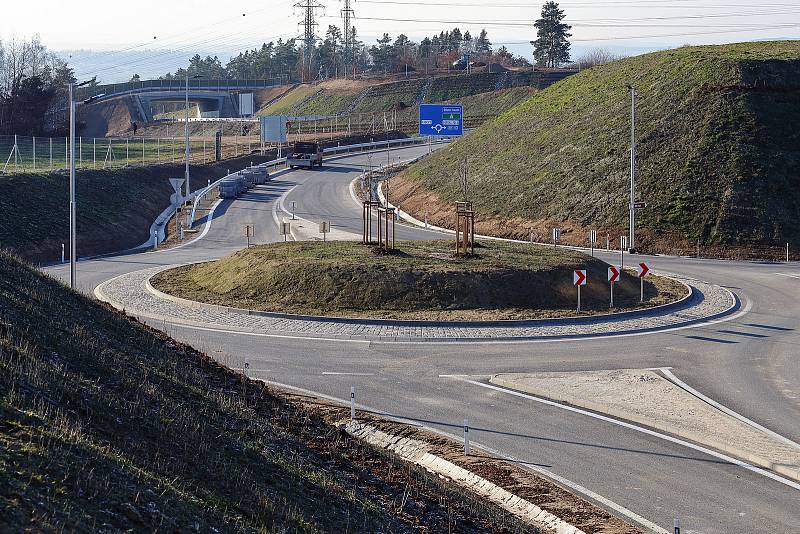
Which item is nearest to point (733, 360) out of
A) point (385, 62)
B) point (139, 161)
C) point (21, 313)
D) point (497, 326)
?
point (497, 326)

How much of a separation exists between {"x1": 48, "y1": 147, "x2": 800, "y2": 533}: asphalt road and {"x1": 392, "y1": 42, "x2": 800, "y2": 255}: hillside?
12.4m

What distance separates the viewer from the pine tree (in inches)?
6053

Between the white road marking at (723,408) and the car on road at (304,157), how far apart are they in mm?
62543

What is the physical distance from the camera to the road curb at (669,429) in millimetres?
17500

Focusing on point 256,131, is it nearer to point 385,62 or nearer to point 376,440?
point 385,62

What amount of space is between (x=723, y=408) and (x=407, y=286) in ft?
43.3

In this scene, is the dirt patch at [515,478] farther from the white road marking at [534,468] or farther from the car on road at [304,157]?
the car on road at [304,157]

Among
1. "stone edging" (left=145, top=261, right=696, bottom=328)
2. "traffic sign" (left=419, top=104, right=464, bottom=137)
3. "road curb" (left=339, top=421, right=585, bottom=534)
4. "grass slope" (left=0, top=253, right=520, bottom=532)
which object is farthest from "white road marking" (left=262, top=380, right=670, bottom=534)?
"traffic sign" (left=419, top=104, right=464, bottom=137)

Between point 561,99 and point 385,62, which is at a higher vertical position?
point 385,62

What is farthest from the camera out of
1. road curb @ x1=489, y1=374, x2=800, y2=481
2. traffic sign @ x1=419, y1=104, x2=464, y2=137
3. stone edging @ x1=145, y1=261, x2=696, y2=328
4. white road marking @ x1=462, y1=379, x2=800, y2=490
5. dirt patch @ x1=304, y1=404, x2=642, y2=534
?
traffic sign @ x1=419, y1=104, x2=464, y2=137

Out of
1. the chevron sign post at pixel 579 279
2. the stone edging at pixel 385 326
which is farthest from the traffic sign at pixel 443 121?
the chevron sign post at pixel 579 279

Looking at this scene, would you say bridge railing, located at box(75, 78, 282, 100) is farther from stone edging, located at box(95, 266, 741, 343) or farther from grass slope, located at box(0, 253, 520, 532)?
grass slope, located at box(0, 253, 520, 532)

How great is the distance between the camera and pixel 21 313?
15414mm

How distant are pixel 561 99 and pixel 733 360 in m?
49.3
